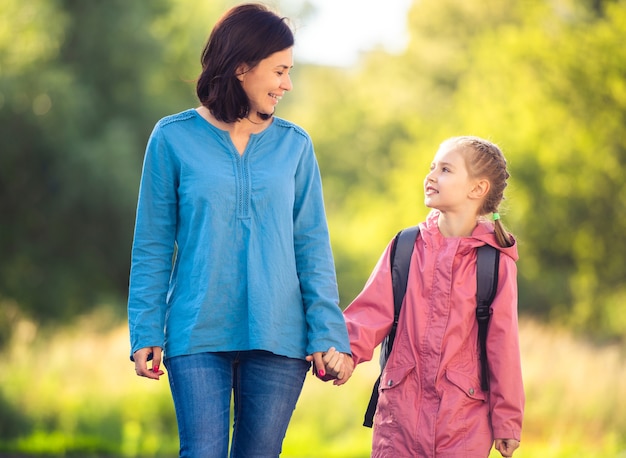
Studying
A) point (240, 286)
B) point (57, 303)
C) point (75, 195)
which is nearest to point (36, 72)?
point (75, 195)

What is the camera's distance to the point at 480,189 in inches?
154

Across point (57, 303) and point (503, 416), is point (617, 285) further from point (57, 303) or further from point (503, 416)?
point (503, 416)

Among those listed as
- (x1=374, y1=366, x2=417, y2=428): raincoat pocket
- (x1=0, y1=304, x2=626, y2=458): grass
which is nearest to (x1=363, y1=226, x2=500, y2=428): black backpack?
(x1=374, y1=366, x2=417, y2=428): raincoat pocket

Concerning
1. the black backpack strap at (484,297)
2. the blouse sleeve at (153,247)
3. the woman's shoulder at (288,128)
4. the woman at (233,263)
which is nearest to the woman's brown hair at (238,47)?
the woman at (233,263)

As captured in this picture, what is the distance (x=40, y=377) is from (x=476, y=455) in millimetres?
8032

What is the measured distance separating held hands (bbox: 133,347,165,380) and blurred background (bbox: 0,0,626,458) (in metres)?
4.98

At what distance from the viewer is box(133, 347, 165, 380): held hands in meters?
3.29

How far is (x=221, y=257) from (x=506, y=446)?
1.27 metres

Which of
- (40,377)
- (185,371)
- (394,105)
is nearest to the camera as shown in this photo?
(185,371)

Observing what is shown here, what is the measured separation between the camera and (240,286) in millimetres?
3408

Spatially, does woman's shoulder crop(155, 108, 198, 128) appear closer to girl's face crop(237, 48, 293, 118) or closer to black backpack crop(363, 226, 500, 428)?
girl's face crop(237, 48, 293, 118)

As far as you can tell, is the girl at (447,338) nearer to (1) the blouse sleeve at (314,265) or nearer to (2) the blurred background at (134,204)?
(1) the blouse sleeve at (314,265)

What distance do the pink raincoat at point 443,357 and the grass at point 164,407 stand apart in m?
4.75

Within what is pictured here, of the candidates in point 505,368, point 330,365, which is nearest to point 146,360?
point 330,365
